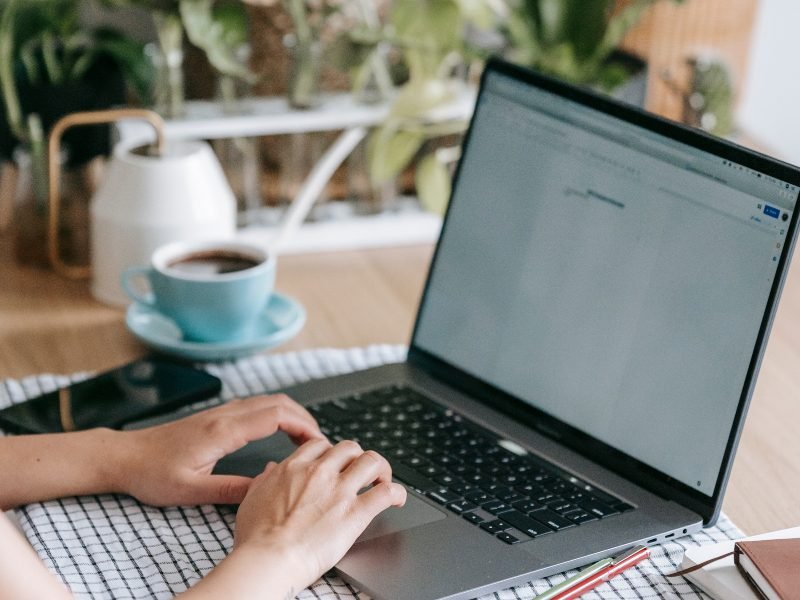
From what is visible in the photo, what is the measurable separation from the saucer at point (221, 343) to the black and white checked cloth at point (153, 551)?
0.87 ft

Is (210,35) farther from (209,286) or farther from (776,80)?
(776,80)

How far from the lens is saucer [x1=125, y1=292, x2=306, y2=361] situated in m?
1.14

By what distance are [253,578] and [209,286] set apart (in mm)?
441

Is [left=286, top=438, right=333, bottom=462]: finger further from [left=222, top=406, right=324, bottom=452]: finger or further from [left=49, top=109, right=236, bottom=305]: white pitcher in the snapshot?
[left=49, top=109, right=236, bottom=305]: white pitcher

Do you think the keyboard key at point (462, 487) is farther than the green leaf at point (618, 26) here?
No

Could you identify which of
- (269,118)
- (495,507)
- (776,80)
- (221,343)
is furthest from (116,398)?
(776,80)

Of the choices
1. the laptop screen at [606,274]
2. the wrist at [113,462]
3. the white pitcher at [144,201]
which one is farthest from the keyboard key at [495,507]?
the white pitcher at [144,201]

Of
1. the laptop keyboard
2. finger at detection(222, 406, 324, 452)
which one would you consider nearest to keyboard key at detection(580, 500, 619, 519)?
the laptop keyboard

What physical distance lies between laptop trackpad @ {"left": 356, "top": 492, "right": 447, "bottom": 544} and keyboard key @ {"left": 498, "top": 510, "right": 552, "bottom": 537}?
45 mm

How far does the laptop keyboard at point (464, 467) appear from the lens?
845 millimetres

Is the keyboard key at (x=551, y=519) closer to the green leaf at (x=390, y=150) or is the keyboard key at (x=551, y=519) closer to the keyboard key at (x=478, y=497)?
the keyboard key at (x=478, y=497)

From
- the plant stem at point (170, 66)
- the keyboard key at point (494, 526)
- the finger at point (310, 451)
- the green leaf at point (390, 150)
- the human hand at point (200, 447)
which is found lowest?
the human hand at point (200, 447)

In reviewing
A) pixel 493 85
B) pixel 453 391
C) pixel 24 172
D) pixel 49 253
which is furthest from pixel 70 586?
pixel 24 172

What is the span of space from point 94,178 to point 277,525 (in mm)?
696
